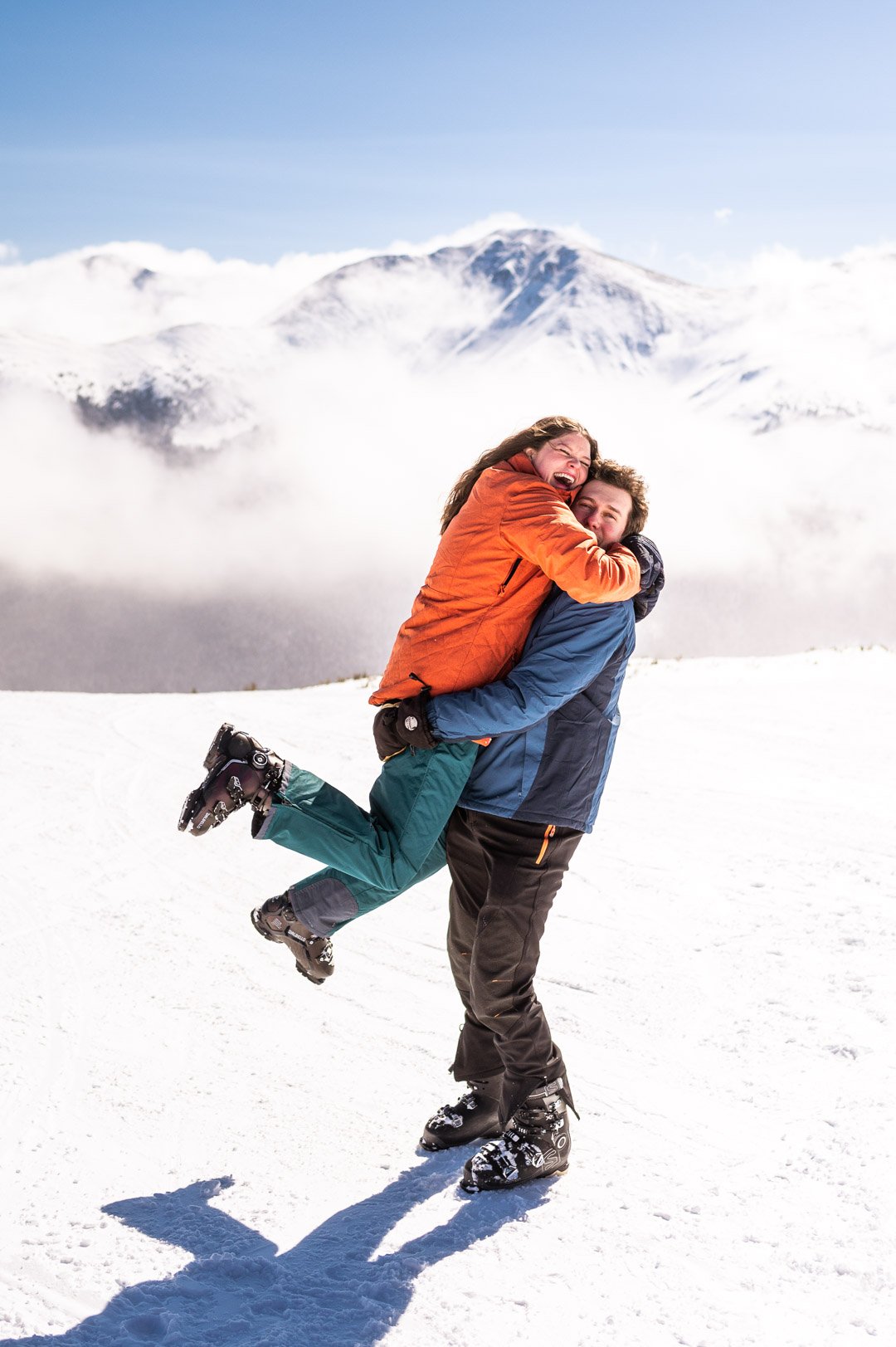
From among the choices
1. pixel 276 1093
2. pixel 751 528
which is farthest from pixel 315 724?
pixel 751 528

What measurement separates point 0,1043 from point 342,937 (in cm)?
154

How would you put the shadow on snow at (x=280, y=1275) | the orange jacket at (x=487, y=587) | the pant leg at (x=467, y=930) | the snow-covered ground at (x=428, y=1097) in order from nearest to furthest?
1. the shadow on snow at (x=280, y=1275)
2. the snow-covered ground at (x=428, y=1097)
3. the orange jacket at (x=487, y=587)
4. the pant leg at (x=467, y=930)

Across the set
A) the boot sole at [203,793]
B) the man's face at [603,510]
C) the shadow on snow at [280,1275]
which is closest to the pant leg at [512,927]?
the shadow on snow at [280,1275]

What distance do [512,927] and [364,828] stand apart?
1.63ft

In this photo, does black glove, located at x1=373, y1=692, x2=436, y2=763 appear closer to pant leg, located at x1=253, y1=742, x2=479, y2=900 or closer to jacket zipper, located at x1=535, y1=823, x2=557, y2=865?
pant leg, located at x1=253, y1=742, x2=479, y2=900

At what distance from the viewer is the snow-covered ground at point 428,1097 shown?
214cm

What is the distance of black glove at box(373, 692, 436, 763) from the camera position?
259 centimetres

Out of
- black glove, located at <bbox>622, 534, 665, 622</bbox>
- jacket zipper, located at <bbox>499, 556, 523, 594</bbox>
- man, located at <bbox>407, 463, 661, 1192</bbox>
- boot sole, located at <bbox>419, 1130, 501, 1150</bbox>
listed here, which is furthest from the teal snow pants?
boot sole, located at <bbox>419, 1130, 501, 1150</bbox>

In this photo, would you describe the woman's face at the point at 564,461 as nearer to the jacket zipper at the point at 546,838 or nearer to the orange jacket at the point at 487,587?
the orange jacket at the point at 487,587

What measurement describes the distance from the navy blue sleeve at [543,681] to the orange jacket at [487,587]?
86 millimetres

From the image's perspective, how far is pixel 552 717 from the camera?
2676 millimetres

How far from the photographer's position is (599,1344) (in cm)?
200

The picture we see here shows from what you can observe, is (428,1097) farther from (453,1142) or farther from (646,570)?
(646,570)

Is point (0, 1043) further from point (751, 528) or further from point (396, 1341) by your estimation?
point (751, 528)
